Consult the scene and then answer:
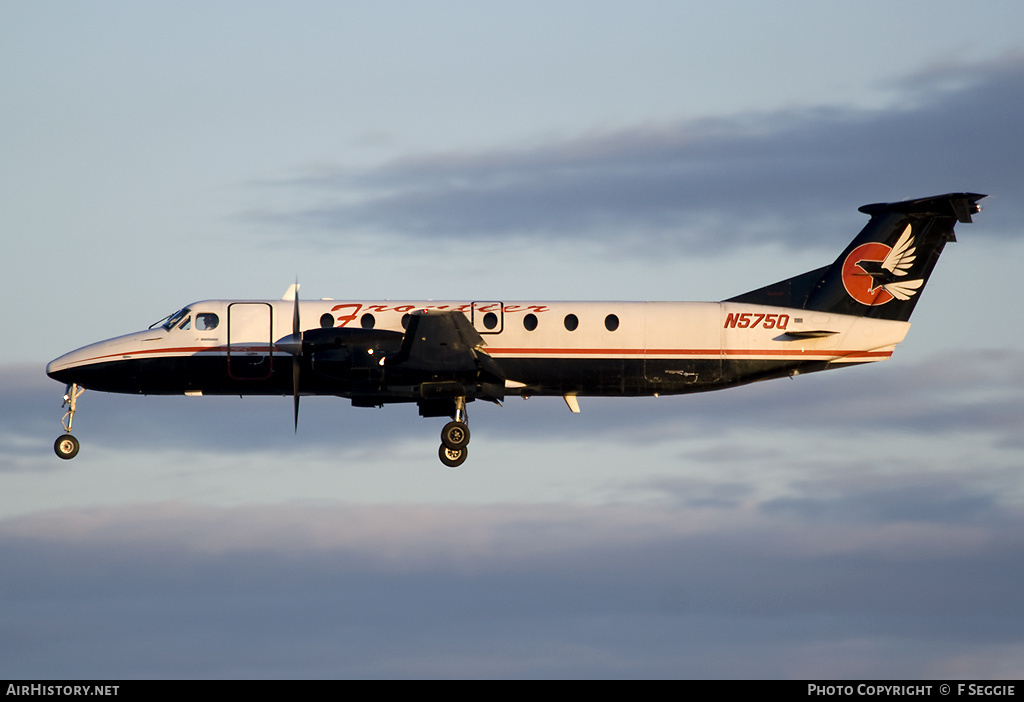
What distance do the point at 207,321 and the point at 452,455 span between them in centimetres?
646

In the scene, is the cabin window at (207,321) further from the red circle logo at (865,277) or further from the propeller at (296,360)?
the red circle logo at (865,277)

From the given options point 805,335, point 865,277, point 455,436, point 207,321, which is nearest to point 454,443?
point 455,436

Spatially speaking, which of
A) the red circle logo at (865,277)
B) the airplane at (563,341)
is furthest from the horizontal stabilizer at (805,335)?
the red circle logo at (865,277)

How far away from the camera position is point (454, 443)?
1187 inches

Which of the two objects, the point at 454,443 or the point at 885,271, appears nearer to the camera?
the point at 454,443

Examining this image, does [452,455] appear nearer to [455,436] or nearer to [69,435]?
[455,436]

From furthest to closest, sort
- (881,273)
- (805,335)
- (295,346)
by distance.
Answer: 1. (881,273)
2. (805,335)
3. (295,346)

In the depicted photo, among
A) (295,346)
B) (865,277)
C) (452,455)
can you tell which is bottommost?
(452,455)

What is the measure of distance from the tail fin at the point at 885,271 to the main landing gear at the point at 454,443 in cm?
709

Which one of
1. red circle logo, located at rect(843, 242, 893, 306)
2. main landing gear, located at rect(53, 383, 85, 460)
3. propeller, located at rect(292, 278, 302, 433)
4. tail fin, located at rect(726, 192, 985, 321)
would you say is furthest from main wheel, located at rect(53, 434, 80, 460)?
red circle logo, located at rect(843, 242, 893, 306)
